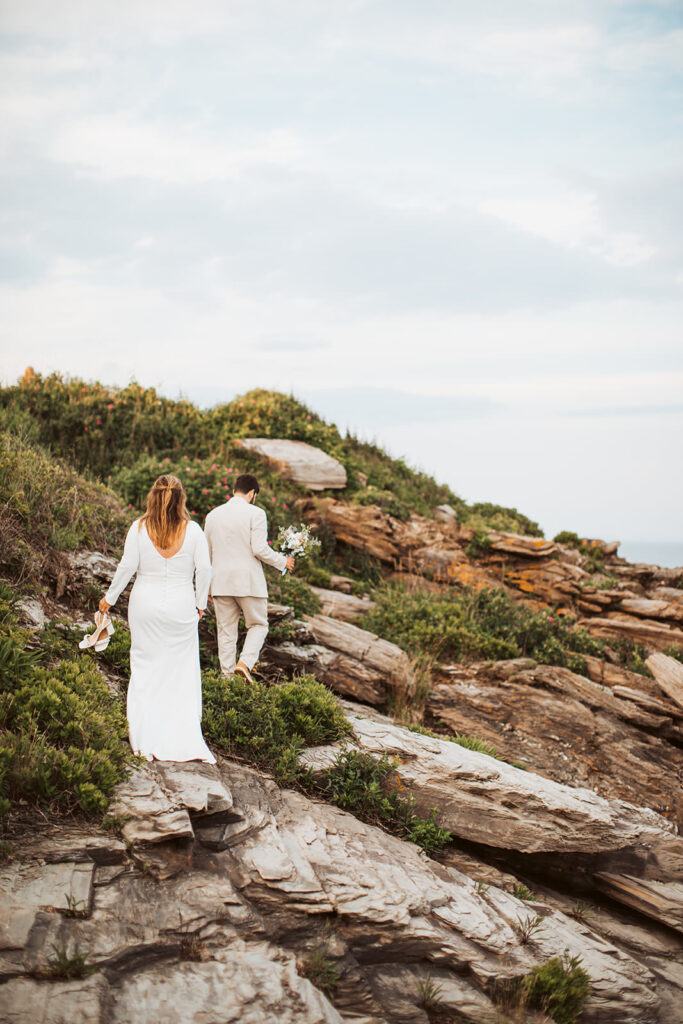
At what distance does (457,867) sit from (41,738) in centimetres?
414

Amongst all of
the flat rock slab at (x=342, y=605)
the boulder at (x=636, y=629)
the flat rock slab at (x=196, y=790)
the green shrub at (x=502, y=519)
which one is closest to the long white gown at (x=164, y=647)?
the flat rock slab at (x=196, y=790)

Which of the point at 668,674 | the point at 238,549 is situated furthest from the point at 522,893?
A: the point at 668,674

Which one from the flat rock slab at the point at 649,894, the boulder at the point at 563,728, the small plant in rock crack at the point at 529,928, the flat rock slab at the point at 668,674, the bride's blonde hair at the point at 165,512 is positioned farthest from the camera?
the flat rock slab at the point at 668,674

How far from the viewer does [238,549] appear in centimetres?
747

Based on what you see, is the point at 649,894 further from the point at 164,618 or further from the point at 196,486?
the point at 196,486

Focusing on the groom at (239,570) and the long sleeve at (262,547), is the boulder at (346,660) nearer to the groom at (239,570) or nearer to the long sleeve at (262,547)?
the groom at (239,570)

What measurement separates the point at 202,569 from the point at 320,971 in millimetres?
3348

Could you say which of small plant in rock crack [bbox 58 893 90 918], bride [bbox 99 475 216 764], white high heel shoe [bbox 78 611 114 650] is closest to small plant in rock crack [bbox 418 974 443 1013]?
bride [bbox 99 475 216 764]

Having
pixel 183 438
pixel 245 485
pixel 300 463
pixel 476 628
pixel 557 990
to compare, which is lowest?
pixel 557 990

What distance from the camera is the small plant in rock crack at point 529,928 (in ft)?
17.9

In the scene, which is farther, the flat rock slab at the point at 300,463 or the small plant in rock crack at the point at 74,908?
the flat rock slab at the point at 300,463

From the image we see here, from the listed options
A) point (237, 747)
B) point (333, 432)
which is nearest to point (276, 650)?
point (237, 747)

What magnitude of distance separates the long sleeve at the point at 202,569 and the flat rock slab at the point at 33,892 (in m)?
2.51

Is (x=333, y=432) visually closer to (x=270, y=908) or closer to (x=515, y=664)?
(x=515, y=664)
